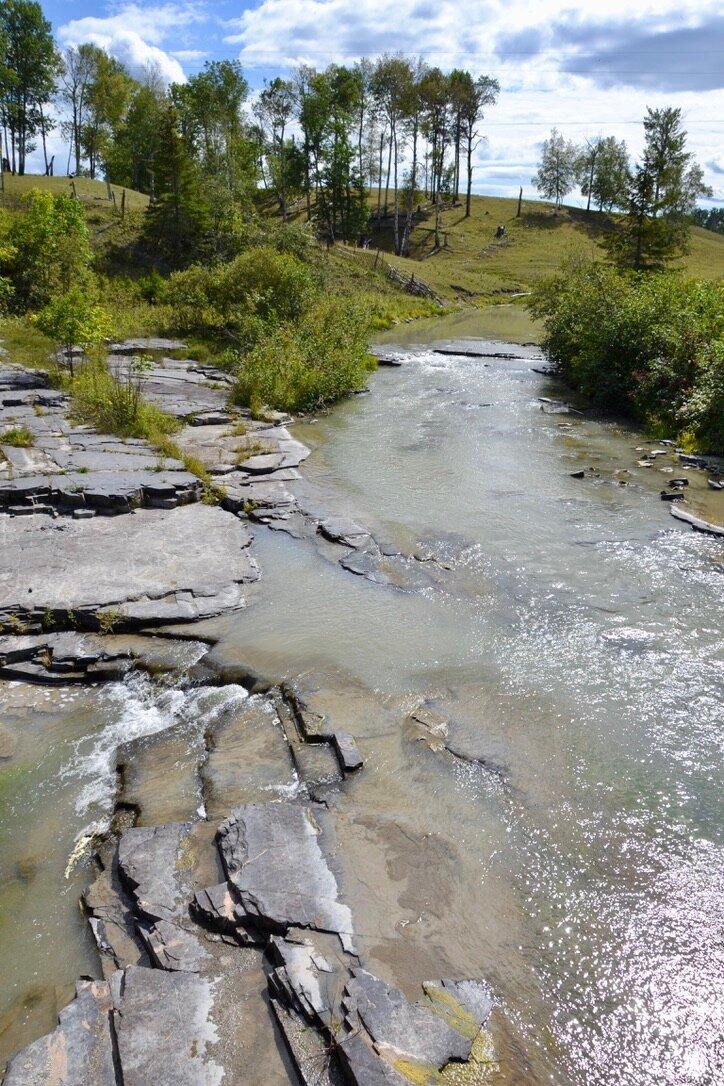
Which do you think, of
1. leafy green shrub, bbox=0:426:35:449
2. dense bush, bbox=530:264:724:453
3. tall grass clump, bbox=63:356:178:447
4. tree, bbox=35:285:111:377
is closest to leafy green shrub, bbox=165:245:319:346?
tree, bbox=35:285:111:377

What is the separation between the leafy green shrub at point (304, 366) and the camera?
1791 centimetres

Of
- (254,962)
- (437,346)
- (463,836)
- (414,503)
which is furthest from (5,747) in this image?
(437,346)

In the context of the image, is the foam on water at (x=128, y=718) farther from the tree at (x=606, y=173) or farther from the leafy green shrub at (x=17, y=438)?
the tree at (x=606, y=173)

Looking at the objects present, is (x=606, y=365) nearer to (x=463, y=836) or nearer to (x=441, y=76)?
(x=463, y=836)

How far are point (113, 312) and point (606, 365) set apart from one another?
1849 cm

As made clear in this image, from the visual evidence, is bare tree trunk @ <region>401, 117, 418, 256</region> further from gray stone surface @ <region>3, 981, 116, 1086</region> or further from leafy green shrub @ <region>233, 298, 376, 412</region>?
gray stone surface @ <region>3, 981, 116, 1086</region>

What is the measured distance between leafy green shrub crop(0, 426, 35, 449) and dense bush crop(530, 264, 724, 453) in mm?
13362

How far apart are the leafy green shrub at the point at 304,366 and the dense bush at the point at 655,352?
6.69m

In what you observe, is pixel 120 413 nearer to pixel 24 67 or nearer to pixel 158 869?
pixel 158 869

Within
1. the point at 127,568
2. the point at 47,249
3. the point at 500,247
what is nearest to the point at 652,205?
the point at 500,247

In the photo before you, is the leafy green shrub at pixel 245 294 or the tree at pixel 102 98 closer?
the leafy green shrub at pixel 245 294

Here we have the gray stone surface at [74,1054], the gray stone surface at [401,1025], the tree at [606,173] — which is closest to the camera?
the gray stone surface at [74,1054]

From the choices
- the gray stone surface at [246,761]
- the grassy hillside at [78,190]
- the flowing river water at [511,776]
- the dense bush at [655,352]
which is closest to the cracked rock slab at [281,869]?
the flowing river water at [511,776]

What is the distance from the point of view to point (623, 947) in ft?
14.5
